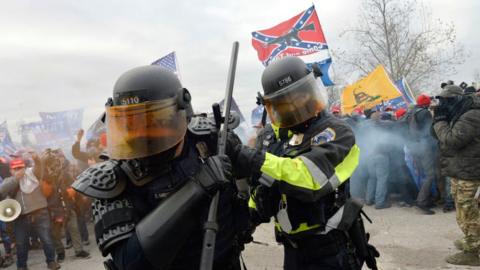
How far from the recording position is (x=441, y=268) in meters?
4.39

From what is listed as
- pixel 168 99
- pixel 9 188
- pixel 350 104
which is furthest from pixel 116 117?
pixel 350 104

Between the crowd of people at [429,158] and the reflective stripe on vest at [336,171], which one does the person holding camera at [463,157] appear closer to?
the crowd of people at [429,158]

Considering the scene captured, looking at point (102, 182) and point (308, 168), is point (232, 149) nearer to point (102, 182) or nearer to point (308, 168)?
point (308, 168)

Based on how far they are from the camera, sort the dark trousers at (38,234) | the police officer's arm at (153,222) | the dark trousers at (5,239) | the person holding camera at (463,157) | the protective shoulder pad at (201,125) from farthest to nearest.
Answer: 1. the dark trousers at (5,239)
2. the dark trousers at (38,234)
3. the person holding camera at (463,157)
4. the protective shoulder pad at (201,125)
5. the police officer's arm at (153,222)

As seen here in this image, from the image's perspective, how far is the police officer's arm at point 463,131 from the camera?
464cm

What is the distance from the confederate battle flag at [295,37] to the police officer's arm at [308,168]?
5.48 metres

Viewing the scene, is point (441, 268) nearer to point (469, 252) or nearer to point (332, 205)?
point (469, 252)

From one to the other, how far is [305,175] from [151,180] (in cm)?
77

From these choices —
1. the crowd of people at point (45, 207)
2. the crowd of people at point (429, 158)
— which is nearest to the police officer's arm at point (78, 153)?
the crowd of people at point (45, 207)

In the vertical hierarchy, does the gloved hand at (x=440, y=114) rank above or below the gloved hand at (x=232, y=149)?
below

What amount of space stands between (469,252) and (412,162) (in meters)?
3.23

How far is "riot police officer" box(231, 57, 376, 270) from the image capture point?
6.73 ft

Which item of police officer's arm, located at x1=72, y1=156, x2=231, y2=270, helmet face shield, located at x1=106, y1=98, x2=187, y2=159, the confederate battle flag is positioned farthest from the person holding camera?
helmet face shield, located at x1=106, y1=98, x2=187, y2=159

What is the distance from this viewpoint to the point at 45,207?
20.2 ft
